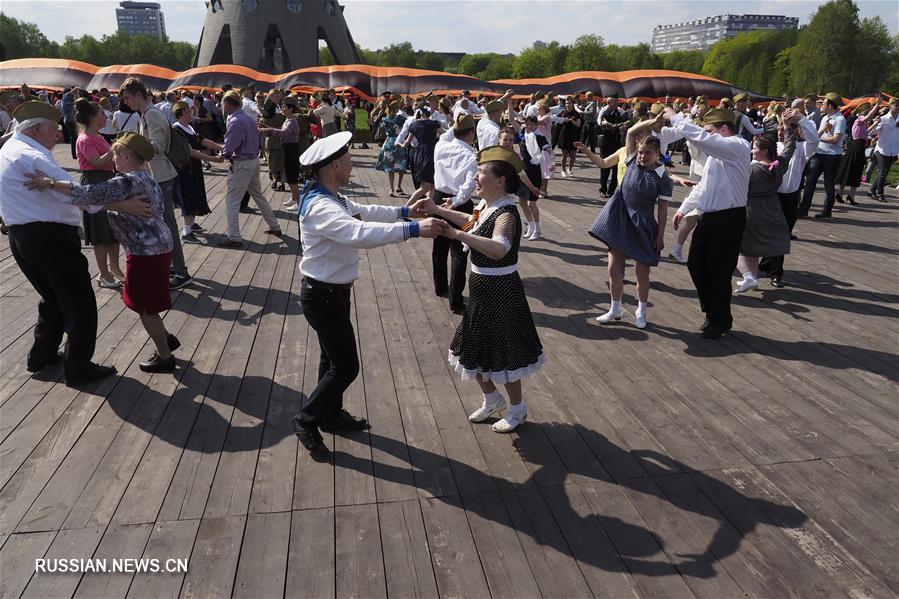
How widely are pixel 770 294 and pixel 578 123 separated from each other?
9881 millimetres

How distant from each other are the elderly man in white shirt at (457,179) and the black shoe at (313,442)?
2614mm

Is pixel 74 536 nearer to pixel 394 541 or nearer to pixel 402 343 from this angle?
pixel 394 541

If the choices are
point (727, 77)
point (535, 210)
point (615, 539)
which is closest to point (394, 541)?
point (615, 539)

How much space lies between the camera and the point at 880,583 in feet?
8.70

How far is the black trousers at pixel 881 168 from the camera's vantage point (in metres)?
12.1

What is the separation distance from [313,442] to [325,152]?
1733 millimetres

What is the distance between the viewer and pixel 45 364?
4.59m

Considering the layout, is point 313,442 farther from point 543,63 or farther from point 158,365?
point 543,63

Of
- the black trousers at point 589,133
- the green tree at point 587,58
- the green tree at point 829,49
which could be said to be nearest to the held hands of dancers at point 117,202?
the black trousers at point 589,133

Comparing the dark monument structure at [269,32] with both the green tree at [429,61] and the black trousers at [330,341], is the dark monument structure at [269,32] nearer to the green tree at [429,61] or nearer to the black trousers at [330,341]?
the green tree at [429,61]

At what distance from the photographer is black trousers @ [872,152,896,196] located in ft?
39.8

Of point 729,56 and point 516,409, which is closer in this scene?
point 516,409

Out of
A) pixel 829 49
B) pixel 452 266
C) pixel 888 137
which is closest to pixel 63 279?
pixel 452 266

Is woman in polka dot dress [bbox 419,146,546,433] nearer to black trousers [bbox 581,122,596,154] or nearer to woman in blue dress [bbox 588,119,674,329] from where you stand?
woman in blue dress [bbox 588,119,674,329]
